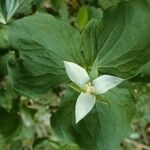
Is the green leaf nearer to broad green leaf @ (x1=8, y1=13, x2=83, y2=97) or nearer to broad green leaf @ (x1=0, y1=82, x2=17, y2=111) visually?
broad green leaf @ (x1=8, y1=13, x2=83, y2=97)

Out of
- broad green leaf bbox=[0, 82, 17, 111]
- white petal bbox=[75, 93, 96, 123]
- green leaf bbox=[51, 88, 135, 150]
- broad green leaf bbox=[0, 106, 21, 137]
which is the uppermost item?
white petal bbox=[75, 93, 96, 123]

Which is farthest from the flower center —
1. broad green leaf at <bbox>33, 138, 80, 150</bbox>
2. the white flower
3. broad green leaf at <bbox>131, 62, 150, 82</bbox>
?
broad green leaf at <bbox>33, 138, 80, 150</bbox>

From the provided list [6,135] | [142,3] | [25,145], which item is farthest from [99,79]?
[25,145]

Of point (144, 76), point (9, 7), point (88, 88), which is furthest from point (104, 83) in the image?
point (9, 7)

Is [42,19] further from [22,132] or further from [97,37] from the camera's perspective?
[22,132]

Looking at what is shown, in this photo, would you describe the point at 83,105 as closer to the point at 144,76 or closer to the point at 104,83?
the point at 104,83

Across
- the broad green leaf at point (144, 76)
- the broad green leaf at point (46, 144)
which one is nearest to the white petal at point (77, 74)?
the broad green leaf at point (144, 76)

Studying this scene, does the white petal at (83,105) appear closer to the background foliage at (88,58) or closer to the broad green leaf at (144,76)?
the background foliage at (88,58)
